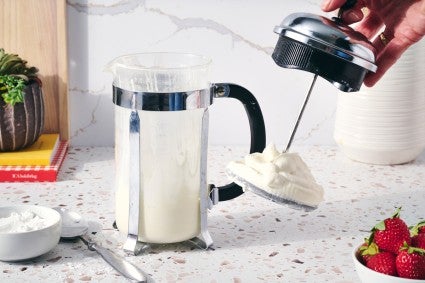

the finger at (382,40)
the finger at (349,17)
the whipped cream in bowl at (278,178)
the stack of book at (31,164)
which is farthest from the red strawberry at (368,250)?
the stack of book at (31,164)

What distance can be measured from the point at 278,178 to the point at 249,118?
0.41ft

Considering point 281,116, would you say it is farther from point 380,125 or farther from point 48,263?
point 48,263

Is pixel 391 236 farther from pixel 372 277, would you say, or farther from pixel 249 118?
pixel 249 118

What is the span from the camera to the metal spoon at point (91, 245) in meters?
1.02

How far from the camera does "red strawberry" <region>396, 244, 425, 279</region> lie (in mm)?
944

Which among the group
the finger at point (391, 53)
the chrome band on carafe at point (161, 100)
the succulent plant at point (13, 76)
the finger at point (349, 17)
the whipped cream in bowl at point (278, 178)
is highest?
the finger at point (349, 17)

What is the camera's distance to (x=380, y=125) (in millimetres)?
1492

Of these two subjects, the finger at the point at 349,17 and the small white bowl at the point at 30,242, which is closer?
the small white bowl at the point at 30,242

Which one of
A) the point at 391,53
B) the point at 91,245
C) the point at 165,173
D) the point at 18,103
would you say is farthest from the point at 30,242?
the point at 391,53

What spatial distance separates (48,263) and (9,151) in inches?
17.1

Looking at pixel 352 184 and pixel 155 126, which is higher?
pixel 155 126

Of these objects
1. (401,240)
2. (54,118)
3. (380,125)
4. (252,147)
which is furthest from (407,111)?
(54,118)

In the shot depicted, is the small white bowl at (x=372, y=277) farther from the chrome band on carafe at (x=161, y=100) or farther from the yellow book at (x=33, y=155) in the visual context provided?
the yellow book at (x=33, y=155)

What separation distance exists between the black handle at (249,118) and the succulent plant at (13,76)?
1.44 ft
